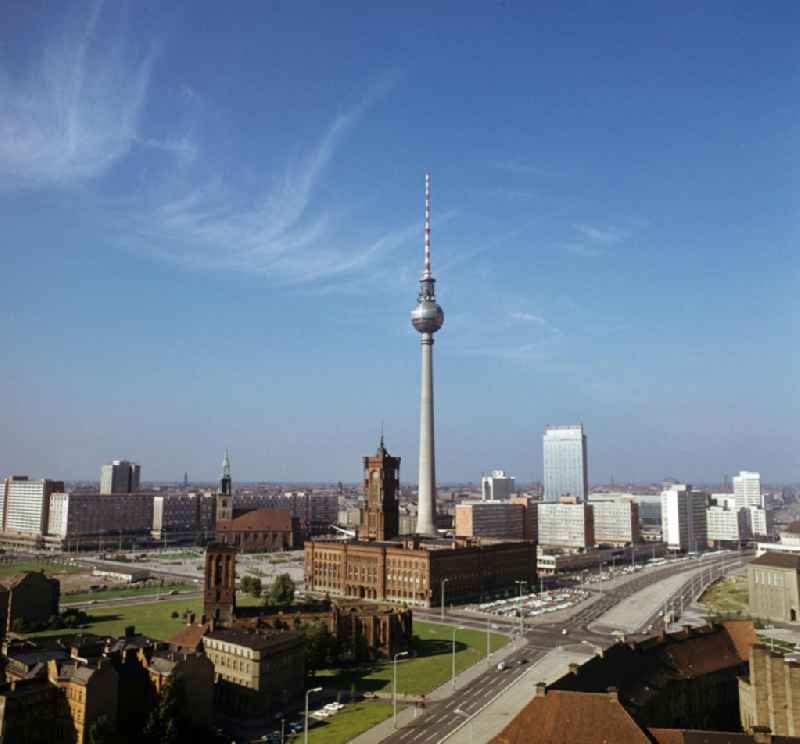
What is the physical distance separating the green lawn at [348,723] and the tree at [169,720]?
10337mm

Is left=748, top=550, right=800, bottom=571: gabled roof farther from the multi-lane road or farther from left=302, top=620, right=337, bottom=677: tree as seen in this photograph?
left=302, top=620, right=337, bottom=677: tree

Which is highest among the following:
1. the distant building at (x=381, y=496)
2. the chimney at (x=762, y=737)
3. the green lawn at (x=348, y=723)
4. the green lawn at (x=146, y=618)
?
the distant building at (x=381, y=496)

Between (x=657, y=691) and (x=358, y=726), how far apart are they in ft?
95.4

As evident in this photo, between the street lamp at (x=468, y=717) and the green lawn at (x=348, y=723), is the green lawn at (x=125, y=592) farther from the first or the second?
the street lamp at (x=468, y=717)

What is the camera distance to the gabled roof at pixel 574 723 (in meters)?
51.4

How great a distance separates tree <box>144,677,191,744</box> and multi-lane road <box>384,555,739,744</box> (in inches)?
777

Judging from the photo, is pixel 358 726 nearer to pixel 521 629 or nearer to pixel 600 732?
pixel 600 732

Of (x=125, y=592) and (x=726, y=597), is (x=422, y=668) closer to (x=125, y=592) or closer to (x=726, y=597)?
(x=125, y=592)

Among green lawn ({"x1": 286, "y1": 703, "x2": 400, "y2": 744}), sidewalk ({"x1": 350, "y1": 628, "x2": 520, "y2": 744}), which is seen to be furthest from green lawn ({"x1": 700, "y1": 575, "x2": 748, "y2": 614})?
green lawn ({"x1": 286, "y1": 703, "x2": 400, "y2": 744})

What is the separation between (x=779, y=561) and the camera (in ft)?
503

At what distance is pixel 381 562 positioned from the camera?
16662 centimetres

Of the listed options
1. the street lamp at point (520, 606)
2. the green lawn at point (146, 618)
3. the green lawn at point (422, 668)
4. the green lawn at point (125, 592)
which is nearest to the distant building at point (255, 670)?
the green lawn at point (422, 668)

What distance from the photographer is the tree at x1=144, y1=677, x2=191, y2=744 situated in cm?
7006

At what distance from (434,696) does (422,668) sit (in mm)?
13048
